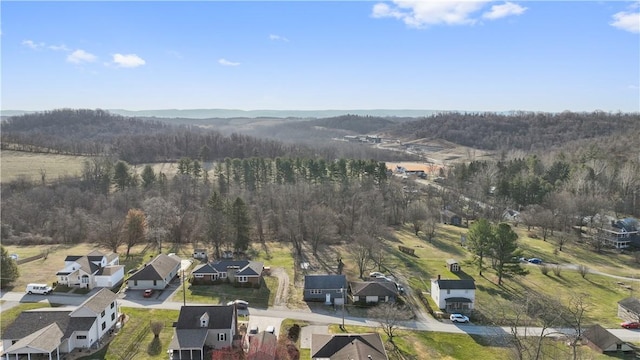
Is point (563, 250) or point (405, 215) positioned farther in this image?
point (405, 215)

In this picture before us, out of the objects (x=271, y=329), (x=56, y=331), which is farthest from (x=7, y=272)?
(x=271, y=329)

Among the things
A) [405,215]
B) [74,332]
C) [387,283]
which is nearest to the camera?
[74,332]

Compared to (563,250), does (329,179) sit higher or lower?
higher

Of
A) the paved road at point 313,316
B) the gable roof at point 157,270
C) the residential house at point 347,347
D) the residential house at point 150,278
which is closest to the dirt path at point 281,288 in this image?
the paved road at point 313,316

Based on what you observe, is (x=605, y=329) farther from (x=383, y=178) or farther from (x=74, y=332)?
(x=383, y=178)

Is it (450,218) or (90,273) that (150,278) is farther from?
(450,218)

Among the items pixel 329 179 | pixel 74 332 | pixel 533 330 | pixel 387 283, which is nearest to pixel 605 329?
pixel 533 330
